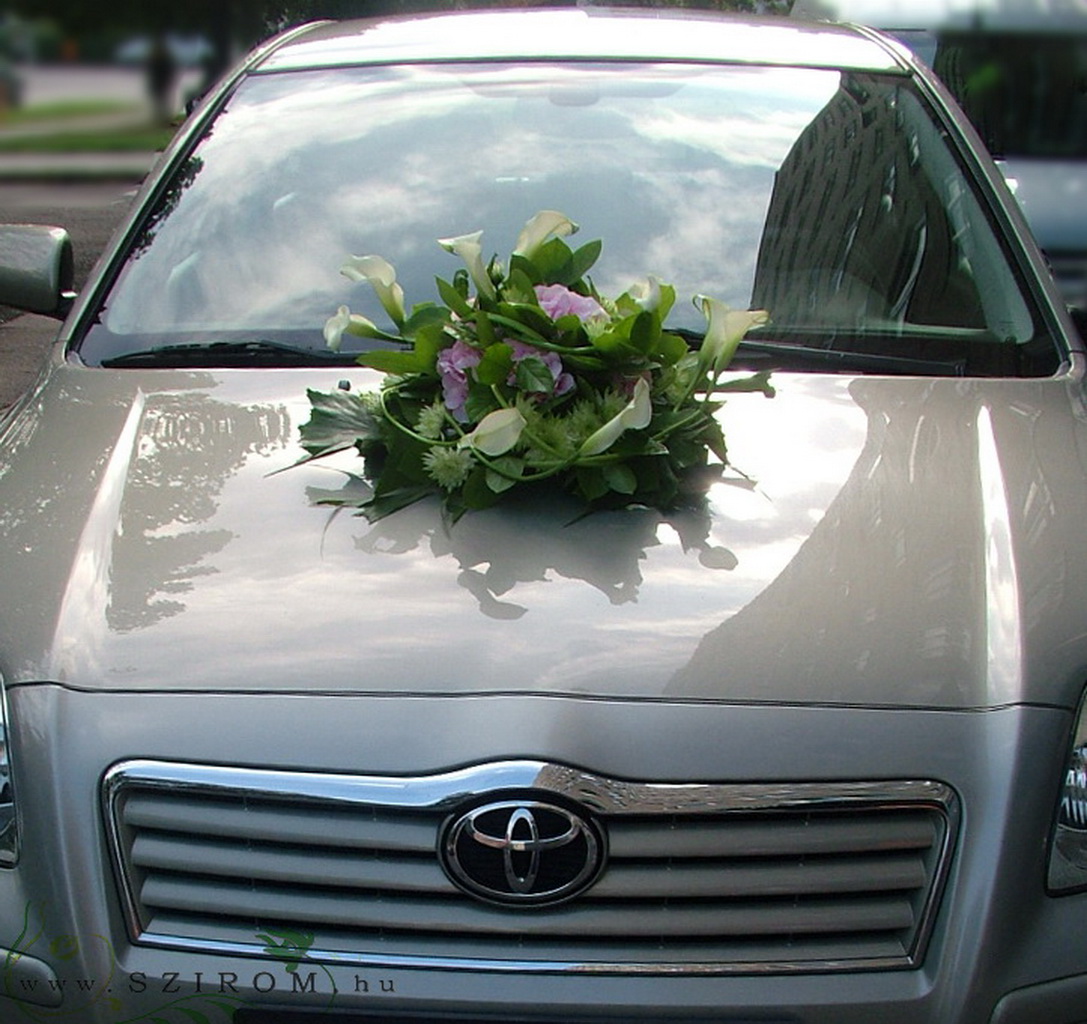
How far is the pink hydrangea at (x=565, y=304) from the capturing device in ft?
7.80

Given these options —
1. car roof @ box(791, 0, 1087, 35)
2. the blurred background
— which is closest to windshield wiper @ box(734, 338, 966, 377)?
the blurred background

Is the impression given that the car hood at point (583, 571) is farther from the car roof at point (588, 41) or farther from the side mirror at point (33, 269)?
the car roof at point (588, 41)

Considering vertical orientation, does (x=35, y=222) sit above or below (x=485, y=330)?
below

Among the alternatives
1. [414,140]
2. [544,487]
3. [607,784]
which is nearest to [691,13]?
[414,140]

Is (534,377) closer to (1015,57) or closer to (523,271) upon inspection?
(523,271)

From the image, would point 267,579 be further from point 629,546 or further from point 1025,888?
point 1025,888

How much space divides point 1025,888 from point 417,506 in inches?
39.0

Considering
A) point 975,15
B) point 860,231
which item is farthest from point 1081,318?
point 975,15

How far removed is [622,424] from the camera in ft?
7.30

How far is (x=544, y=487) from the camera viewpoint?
91.1 inches

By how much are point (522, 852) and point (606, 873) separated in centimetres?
11

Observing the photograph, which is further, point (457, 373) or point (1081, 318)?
point (1081, 318)

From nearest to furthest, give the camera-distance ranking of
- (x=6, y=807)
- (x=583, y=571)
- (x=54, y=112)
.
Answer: (x=6, y=807)
(x=583, y=571)
(x=54, y=112)

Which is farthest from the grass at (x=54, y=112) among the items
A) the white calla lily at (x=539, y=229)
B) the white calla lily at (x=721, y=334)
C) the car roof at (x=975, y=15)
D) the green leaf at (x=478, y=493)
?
the car roof at (x=975, y=15)
